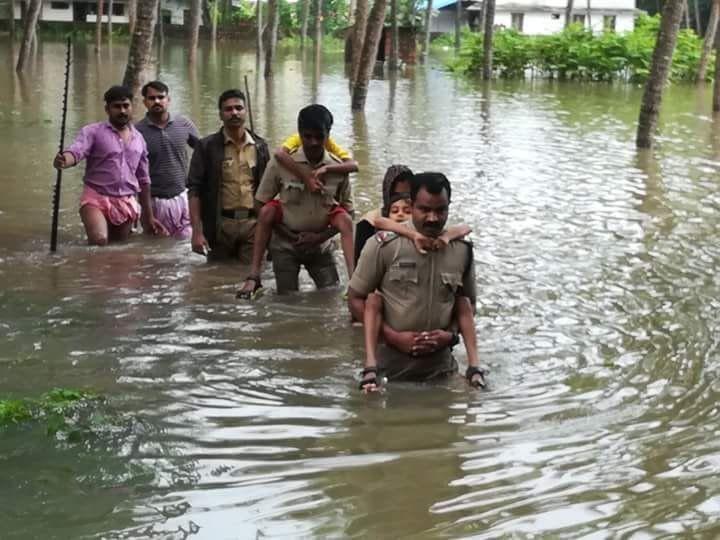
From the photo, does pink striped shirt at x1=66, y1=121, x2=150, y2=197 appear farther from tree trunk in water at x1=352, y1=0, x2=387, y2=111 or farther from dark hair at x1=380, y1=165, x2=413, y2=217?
tree trunk in water at x1=352, y1=0, x2=387, y2=111

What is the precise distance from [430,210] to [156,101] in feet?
16.7

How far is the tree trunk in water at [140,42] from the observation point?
14.1m

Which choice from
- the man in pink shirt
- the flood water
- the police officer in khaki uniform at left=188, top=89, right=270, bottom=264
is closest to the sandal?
the flood water

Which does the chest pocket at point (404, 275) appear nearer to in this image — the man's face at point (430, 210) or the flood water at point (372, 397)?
the man's face at point (430, 210)

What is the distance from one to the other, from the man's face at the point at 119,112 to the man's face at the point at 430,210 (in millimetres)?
4655

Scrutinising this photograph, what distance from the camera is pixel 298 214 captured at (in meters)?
8.30

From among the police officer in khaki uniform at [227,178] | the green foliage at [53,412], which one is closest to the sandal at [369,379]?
the green foliage at [53,412]

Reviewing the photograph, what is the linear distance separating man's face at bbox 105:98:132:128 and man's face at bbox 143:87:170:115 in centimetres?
33

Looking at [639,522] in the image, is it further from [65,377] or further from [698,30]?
[698,30]

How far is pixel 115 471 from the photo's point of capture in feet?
15.8

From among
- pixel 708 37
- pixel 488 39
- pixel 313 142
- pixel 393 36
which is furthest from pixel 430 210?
pixel 393 36

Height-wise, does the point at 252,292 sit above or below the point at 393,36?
below

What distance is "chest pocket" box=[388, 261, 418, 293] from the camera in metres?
5.96

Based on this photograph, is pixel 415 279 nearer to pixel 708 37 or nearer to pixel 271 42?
pixel 271 42
